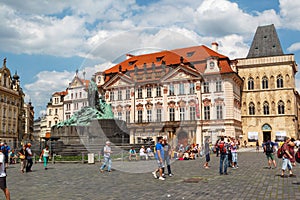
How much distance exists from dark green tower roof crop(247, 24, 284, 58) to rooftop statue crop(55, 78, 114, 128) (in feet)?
122

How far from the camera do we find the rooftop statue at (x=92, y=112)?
25300 millimetres

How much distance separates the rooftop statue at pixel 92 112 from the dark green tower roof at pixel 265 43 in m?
37.1

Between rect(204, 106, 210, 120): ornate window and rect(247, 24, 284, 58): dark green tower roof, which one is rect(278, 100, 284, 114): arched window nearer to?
rect(247, 24, 284, 58): dark green tower roof

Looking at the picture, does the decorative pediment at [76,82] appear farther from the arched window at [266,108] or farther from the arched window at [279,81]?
the arched window at [279,81]

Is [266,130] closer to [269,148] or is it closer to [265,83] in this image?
[265,83]

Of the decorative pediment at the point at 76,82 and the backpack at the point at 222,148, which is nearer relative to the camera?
the backpack at the point at 222,148

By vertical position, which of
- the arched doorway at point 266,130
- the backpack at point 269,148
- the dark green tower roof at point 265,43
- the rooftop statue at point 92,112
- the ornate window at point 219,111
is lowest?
the backpack at point 269,148

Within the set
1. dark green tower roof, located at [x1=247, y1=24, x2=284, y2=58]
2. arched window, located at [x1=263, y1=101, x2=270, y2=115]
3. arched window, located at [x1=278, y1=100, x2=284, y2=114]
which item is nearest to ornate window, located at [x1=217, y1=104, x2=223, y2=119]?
arched window, located at [x1=263, y1=101, x2=270, y2=115]

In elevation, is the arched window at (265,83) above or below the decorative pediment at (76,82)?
above

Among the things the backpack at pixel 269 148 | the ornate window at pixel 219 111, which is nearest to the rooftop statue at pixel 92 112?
the backpack at pixel 269 148

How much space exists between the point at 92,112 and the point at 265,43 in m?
41.3

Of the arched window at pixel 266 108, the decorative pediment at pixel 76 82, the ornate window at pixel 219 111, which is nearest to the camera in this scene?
the decorative pediment at pixel 76 82

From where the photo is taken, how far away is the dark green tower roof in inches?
2210

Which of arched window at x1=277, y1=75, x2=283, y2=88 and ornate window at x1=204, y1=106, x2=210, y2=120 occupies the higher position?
arched window at x1=277, y1=75, x2=283, y2=88
